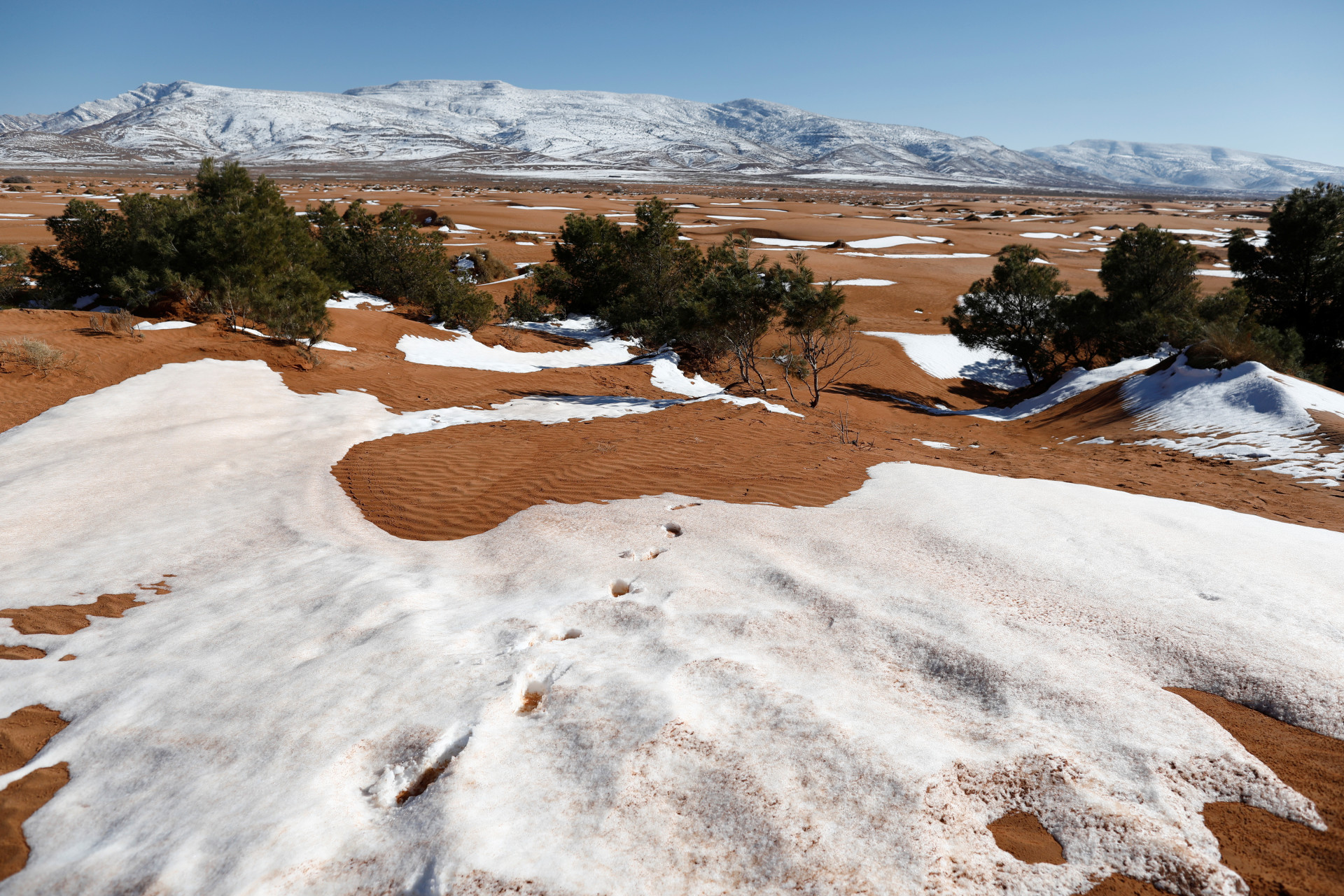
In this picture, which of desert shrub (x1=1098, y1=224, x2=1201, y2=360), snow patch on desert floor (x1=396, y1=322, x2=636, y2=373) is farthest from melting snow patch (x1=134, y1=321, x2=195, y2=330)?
desert shrub (x1=1098, y1=224, x2=1201, y2=360)

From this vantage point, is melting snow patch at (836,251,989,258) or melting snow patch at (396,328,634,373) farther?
melting snow patch at (836,251,989,258)

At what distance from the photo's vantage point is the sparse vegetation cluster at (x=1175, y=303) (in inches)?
655

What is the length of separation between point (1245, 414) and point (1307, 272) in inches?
427

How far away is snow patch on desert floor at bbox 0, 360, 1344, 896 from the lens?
283 cm

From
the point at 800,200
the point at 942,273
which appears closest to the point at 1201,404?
the point at 942,273

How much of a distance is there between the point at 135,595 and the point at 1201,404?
51.5ft

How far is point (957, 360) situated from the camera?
2238cm

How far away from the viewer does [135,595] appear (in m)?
5.54

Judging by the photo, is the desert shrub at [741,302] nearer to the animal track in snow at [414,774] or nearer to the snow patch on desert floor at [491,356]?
the snow patch on desert floor at [491,356]

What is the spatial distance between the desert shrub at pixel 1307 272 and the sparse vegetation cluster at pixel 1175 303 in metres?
0.03

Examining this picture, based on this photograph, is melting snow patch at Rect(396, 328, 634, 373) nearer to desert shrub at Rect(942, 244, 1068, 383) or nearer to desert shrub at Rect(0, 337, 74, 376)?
desert shrub at Rect(0, 337, 74, 376)

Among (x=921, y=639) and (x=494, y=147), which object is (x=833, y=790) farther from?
(x=494, y=147)


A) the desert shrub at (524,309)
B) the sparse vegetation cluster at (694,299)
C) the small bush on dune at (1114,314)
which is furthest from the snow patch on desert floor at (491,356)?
the small bush on dune at (1114,314)

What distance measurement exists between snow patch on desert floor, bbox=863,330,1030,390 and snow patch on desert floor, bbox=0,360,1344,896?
1563 cm
